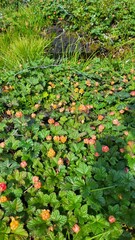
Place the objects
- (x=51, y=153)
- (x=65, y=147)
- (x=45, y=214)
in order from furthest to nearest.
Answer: (x=65, y=147) < (x=51, y=153) < (x=45, y=214)

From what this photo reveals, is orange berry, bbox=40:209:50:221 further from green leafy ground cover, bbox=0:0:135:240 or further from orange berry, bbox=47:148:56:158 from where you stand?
orange berry, bbox=47:148:56:158

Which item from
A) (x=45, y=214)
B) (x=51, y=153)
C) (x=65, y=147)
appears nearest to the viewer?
(x=45, y=214)

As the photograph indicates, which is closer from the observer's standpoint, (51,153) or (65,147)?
(51,153)

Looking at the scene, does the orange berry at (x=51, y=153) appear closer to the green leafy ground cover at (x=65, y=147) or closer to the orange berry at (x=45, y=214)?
the green leafy ground cover at (x=65, y=147)

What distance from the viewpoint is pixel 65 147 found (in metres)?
1.83

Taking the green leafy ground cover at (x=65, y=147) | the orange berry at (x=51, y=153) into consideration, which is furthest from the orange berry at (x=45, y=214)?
the orange berry at (x=51, y=153)

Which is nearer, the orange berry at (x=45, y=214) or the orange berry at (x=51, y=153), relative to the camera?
the orange berry at (x=45, y=214)

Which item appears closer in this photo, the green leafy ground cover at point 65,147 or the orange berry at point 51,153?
the green leafy ground cover at point 65,147

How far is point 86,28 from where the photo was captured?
3.95 meters

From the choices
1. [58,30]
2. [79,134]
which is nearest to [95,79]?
[79,134]

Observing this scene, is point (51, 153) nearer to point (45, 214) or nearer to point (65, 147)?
point (65, 147)

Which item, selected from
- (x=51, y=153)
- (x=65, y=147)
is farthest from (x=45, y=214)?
(x=65, y=147)

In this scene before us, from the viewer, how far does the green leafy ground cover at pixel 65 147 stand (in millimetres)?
1440

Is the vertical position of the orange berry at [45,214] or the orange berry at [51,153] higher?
the orange berry at [51,153]
